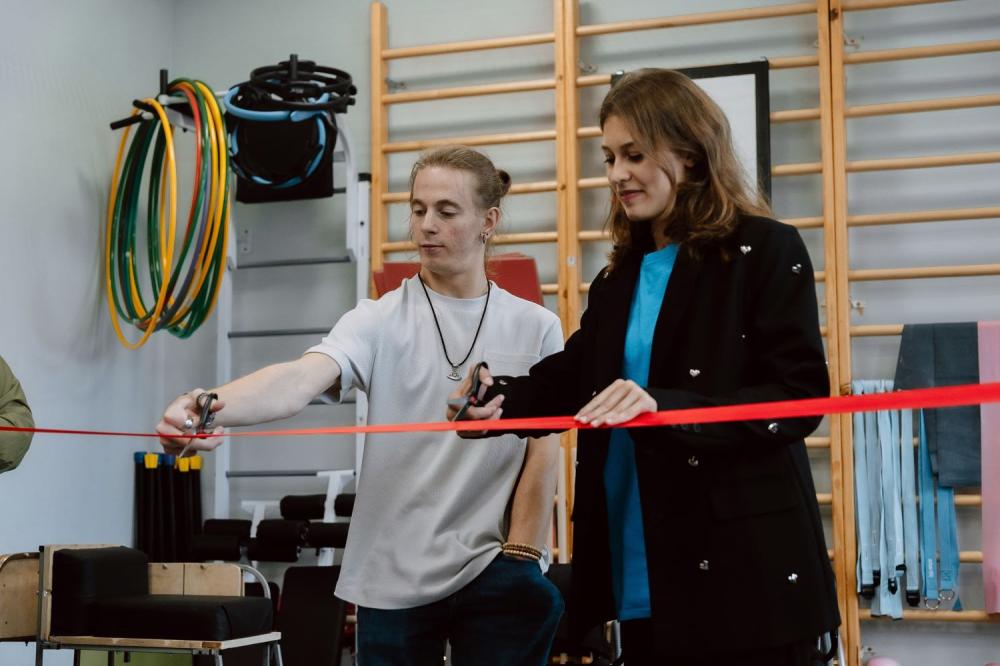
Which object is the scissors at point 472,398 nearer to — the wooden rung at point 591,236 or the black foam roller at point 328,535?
the black foam roller at point 328,535

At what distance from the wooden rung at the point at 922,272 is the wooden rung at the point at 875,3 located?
1055 mm

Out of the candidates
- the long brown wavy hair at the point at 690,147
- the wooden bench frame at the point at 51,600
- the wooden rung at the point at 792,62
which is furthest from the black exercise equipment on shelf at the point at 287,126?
the long brown wavy hair at the point at 690,147

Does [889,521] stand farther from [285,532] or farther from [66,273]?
[66,273]

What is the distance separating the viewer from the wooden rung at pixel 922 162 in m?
4.38

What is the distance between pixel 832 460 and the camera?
14.4 feet

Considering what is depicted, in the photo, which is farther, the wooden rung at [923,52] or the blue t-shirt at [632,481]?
the wooden rung at [923,52]

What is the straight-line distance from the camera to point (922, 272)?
441 cm

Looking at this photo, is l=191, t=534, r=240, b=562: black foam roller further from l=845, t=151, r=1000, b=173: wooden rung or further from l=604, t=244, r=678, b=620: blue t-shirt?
l=604, t=244, r=678, b=620: blue t-shirt

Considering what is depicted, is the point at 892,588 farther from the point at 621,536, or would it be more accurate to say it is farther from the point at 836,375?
the point at 621,536

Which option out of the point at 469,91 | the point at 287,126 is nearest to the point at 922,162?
the point at 469,91

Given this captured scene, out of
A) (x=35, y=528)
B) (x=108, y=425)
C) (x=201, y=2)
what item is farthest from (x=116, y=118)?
(x=35, y=528)

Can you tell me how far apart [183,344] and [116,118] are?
1.11 metres

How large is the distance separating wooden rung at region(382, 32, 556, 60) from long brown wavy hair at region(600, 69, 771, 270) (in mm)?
3474

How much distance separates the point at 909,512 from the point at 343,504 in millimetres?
2218
